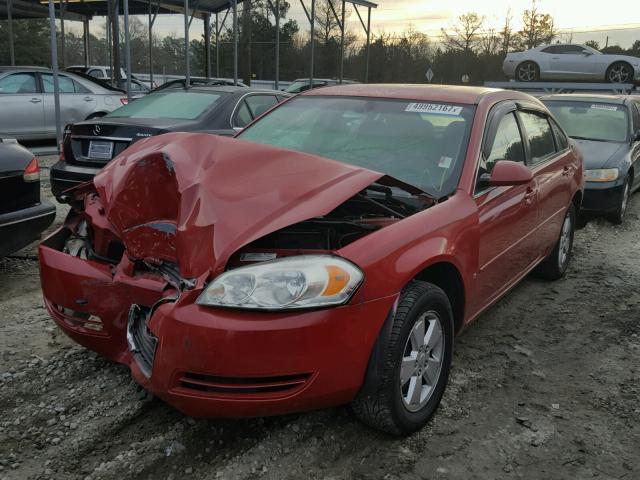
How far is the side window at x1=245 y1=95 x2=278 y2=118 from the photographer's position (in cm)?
721

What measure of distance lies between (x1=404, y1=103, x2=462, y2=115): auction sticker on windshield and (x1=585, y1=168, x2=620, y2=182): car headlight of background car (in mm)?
4512

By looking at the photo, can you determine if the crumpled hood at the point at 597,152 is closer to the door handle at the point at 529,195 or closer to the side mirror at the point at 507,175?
the door handle at the point at 529,195

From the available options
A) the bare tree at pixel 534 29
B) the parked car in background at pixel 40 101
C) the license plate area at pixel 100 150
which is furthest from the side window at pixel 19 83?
the bare tree at pixel 534 29

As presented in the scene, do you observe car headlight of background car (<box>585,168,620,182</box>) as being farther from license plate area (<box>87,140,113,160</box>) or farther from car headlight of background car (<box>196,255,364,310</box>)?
car headlight of background car (<box>196,255,364,310</box>)

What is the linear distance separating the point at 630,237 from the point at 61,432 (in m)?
6.63

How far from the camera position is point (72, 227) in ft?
10.3

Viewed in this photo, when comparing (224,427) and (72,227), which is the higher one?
(72,227)

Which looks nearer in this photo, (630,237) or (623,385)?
(623,385)

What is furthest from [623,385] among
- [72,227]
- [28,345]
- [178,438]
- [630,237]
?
[630,237]

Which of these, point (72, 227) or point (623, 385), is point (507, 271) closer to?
point (623, 385)

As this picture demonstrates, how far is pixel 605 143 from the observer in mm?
7910

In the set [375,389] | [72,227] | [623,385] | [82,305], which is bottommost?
[623,385]

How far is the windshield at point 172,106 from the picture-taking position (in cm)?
670

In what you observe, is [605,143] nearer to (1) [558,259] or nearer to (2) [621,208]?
(2) [621,208]
